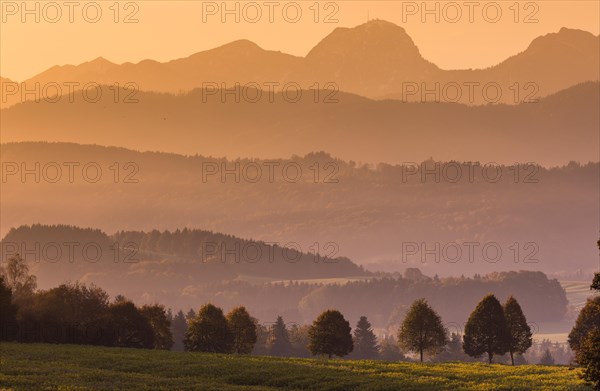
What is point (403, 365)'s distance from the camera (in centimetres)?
9956

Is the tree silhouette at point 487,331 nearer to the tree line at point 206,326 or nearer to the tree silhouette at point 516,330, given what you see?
the tree line at point 206,326

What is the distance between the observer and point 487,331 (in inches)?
5276

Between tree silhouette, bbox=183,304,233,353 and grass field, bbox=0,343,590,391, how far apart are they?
34.4 metres

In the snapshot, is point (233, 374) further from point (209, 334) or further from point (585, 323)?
point (585, 323)

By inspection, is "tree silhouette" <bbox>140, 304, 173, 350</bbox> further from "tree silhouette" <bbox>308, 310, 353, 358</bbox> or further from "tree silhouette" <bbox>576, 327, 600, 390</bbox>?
"tree silhouette" <bbox>576, 327, 600, 390</bbox>

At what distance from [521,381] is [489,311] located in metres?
49.2

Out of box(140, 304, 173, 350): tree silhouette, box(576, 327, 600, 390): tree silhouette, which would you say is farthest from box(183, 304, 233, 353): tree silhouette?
box(576, 327, 600, 390): tree silhouette

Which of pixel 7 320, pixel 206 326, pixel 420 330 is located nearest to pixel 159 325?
pixel 206 326

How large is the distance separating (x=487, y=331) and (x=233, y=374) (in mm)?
56868

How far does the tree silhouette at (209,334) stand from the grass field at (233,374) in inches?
1356

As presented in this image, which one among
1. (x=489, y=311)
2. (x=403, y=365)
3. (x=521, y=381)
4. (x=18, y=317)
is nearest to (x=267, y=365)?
(x=403, y=365)

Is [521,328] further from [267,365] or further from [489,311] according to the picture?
[267,365]

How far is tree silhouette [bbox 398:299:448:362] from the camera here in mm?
139750

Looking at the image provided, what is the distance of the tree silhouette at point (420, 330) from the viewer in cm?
13975
